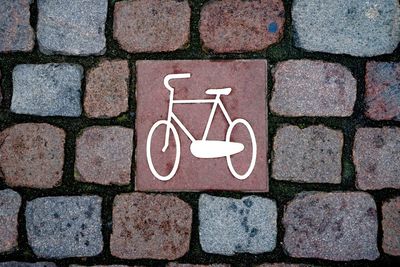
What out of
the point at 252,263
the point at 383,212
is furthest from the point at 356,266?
the point at 252,263

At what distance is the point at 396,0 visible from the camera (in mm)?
1305

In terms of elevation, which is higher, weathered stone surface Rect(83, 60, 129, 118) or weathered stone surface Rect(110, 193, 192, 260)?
weathered stone surface Rect(83, 60, 129, 118)

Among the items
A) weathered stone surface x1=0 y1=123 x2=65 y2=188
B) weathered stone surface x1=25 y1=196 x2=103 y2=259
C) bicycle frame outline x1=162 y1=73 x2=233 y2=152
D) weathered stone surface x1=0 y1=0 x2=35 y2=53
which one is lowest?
weathered stone surface x1=25 y1=196 x2=103 y2=259

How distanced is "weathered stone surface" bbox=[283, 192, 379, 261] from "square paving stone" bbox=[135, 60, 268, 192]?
0.45 feet

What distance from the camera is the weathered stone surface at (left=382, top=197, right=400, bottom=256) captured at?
127 cm

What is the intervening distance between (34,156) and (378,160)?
40.0 inches

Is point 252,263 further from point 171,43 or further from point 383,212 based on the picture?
point 171,43

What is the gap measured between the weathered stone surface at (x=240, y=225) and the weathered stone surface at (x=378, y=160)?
0.27 meters

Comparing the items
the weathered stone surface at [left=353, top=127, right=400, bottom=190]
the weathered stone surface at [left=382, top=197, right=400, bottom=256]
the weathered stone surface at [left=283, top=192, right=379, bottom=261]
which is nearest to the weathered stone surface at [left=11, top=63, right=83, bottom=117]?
the weathered stone surface at [left=283, top=192, right=379, bottom=261]

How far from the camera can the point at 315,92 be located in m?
1.29

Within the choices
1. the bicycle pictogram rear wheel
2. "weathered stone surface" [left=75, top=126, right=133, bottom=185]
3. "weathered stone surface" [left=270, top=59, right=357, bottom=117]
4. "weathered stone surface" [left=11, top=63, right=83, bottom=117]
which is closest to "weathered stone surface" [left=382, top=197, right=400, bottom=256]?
"weathered stone surface" [left=270, top=59, right=357, bottom=117]

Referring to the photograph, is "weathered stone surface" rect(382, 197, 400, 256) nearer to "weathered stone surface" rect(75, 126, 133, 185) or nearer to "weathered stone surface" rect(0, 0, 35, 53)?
"weathered stone surface" rect(75, 126, 133, 185)

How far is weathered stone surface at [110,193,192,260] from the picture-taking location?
1289 mm

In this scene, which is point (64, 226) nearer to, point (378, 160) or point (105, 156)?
point (105, 156)
